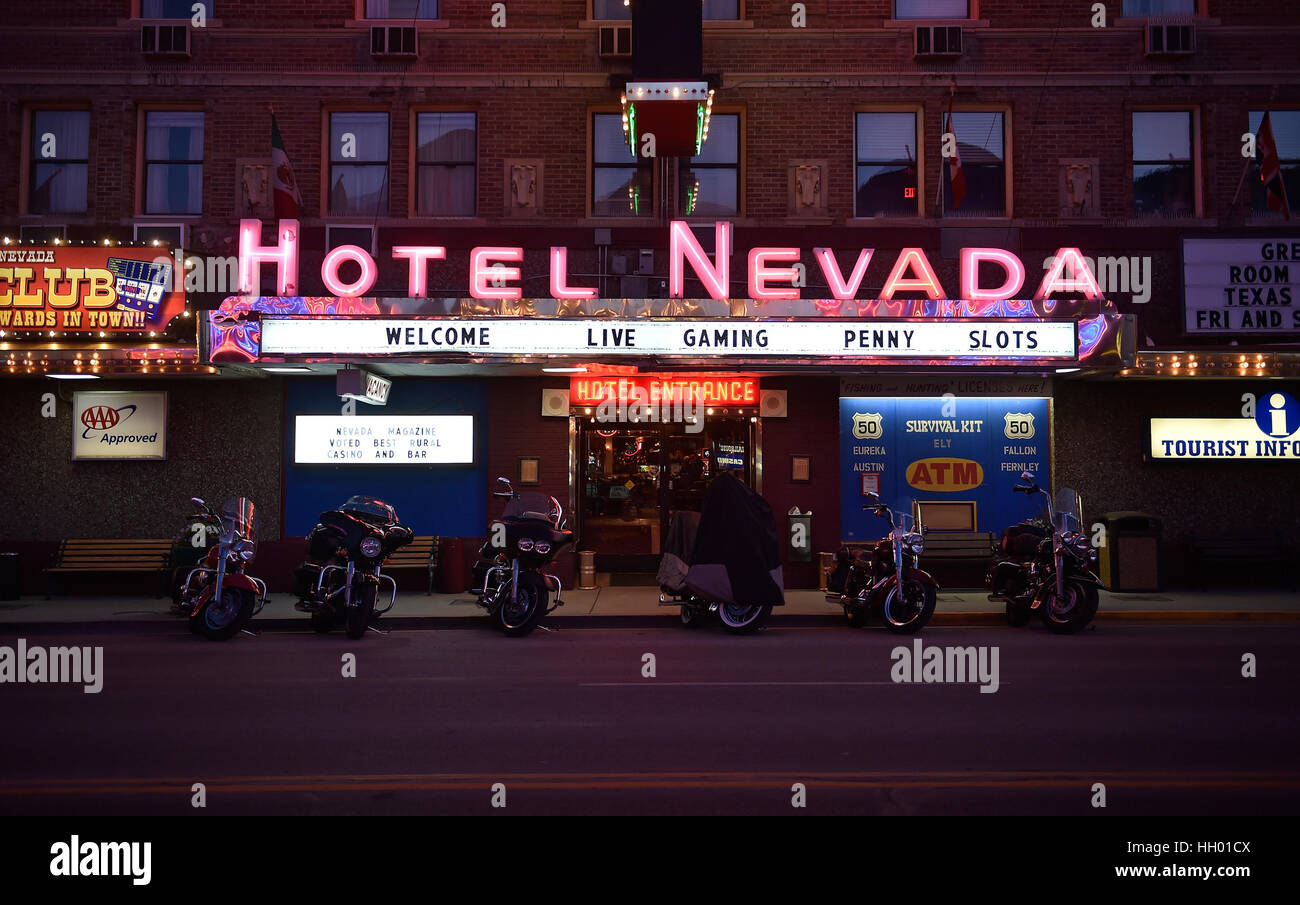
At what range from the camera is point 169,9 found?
1605cm

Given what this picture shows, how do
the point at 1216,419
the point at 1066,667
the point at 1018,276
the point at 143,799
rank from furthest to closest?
the point at 1216,419, the point at 1018,276, the point at 1066,667, the point at 143,799

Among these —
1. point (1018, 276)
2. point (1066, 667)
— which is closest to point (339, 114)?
point (1018, 276)

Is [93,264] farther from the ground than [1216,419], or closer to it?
farther from the ground

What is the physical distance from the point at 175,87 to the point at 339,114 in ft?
9.01

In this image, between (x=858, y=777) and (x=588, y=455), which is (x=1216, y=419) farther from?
(x=858, y=777)

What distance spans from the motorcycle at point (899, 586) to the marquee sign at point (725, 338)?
310 cm

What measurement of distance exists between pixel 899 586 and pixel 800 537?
4045 millimetres

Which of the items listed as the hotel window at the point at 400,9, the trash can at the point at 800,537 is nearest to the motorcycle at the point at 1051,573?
the trash can at the point at 800,537

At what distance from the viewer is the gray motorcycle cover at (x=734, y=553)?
36.9 feet

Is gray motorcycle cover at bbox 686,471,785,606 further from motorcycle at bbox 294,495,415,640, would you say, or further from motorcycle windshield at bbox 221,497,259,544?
motorcycle windshield at bbox 221,497,259,544

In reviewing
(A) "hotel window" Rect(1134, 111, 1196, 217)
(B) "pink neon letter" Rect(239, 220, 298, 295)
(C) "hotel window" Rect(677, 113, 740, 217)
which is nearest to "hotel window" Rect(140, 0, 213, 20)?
(B) "pink neon letter" Rect(239, 220, 298, 295)

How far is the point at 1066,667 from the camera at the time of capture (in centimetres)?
897

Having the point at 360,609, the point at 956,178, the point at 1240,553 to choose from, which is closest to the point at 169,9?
the point at 360,609

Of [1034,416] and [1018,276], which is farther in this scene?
[1034,416]
